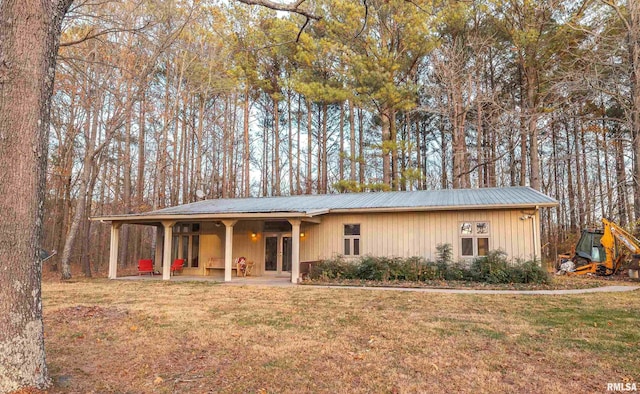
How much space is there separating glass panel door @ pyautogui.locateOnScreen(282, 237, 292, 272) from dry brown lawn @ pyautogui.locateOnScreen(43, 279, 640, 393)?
6.52m

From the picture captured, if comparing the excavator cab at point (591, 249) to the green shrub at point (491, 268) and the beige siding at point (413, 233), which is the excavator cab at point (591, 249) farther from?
the green shrub at point (491, 268)

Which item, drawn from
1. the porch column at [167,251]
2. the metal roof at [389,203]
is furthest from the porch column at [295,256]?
the porch column at [167,251]

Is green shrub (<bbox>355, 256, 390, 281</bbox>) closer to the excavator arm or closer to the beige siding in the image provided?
the beige siding

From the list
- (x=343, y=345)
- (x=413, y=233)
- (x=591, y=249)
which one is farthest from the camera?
(x=591, y=249)

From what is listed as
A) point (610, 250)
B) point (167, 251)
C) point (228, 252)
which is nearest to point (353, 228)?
point (228, 252)

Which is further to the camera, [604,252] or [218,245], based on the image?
[218,245]

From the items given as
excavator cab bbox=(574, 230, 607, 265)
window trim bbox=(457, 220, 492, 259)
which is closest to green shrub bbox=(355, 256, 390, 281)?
window trim bbox=(457, 220, 492, 259)

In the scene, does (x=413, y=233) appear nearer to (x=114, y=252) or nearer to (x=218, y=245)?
(x=218, y=245)

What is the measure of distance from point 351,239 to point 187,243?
22.7 ft

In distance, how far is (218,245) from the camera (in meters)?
16.0

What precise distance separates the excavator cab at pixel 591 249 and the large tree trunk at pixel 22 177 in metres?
17.1

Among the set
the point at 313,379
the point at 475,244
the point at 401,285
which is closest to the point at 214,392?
the point at 313,379

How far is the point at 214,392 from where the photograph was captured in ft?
11.3

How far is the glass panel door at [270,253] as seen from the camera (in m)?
15.3
